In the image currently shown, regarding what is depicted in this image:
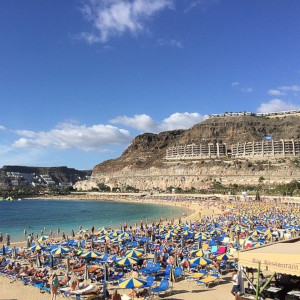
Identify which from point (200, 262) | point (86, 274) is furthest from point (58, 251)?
point (200, 262)

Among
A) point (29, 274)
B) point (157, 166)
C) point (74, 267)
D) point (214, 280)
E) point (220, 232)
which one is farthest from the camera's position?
point (157, 166)

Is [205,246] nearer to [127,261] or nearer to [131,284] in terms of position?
[127,261]

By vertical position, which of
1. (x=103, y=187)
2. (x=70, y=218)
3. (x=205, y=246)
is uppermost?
(x=103, y=187)

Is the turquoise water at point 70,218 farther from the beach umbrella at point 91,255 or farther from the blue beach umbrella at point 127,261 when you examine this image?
the blue beach umbrella at point 127,261

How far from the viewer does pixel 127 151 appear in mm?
199625

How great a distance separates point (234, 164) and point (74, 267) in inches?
4279

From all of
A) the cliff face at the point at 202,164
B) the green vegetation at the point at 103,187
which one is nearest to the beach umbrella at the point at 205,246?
the cliff face at the point at 202,164

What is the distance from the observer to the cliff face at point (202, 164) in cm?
11531

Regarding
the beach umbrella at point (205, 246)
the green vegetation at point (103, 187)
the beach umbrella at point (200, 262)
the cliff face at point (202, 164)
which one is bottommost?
the beach umbrella at point (205, 246)

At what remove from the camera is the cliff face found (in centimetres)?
11531

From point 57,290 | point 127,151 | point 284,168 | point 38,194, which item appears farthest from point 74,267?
point 127,151

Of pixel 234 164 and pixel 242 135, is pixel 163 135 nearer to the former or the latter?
pixel 242 135

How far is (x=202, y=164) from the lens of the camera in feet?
429

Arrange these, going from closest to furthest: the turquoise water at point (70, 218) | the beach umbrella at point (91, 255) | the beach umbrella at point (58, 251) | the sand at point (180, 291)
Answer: the sand at point (180, 291) < the beach umbrella at point (91, 255) < the beach umbrella at point (58, 251) < the turquoise water at point (70, 218)
